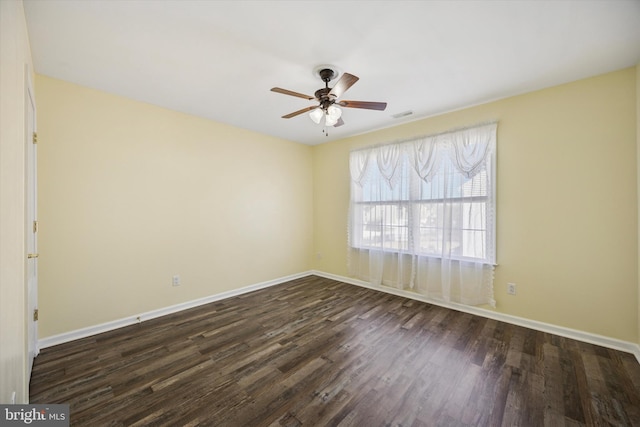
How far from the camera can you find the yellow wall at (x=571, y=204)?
2.26 metres

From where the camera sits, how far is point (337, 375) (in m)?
1.95

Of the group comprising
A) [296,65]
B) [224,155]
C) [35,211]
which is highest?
[296,65]

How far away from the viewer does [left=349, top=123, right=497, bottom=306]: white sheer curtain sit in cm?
298

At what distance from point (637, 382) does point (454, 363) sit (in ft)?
4.17

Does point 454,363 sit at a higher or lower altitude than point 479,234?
lower

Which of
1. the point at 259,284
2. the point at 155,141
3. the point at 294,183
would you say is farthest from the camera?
the point at 294,183

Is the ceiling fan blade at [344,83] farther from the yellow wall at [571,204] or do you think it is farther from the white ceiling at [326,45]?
the yellow wall at [571,204]

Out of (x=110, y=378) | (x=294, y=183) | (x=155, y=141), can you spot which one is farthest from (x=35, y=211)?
(x=294, y=183)

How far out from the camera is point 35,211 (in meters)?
2.19

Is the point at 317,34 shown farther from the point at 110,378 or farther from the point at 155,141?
the point at 110,378

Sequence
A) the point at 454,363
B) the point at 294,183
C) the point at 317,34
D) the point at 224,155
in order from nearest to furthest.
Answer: the point at 317,34, the point at 454,363, the point at 224,155, the point at 294,183

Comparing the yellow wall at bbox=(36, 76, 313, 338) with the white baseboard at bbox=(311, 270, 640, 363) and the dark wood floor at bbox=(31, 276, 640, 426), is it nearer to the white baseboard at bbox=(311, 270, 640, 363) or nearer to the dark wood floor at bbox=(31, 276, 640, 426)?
the dark wood floor at bbox=(31, 276, 640, 426)

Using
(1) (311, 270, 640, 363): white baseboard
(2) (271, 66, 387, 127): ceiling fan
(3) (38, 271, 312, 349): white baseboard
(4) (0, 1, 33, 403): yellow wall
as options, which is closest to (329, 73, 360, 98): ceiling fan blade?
(2) (271, 66, 387, 127): ceiling fan

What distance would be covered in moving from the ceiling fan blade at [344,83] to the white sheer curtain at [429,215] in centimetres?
187
